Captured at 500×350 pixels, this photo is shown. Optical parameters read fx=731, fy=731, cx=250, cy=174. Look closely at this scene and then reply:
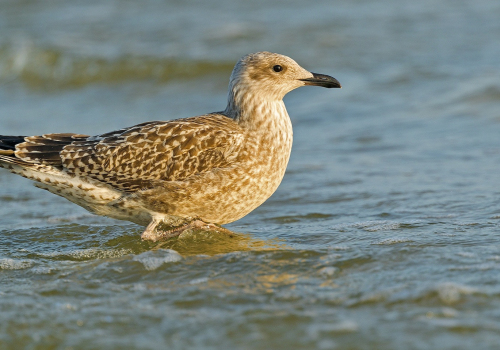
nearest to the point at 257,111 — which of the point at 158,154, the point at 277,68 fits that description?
the point at 277,68

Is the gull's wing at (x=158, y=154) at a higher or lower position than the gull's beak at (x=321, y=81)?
lower

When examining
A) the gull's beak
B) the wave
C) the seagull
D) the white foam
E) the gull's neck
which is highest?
the wave

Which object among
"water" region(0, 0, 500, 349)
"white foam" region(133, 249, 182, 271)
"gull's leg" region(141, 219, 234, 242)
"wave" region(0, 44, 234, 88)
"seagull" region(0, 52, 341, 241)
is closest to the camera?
"water" region(0, 0, 500, 349)

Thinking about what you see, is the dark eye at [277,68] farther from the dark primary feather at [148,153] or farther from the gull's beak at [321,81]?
the dark primary feather at [148,153]

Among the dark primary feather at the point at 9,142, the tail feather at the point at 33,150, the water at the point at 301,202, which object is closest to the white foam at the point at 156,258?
the water at the point at 301,202

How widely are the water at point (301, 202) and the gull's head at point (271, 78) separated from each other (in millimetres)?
1405

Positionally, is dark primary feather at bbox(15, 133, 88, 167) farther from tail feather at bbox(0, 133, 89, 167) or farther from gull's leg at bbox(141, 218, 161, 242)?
gull's leg at bbox(141, 218, 161, 242)

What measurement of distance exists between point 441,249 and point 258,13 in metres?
14.1

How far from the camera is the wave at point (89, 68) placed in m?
15.6

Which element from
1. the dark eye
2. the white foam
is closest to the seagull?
the dark eye

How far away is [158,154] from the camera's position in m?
6.73

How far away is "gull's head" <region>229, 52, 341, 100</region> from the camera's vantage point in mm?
7137

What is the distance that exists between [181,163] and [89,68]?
10296mm

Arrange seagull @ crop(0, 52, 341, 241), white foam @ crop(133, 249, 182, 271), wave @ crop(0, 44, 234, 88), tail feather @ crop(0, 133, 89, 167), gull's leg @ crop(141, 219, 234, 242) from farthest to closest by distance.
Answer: wave @ crop(0, 44, 234, 88) < tail feather @ crop(0, 133, 89, 167) < gull's leg @ crop(141, 219, 234, 242) < seagull @ crop(0, 52, 341, 241) < white foam @ crop(133, 249, 182, 271)
